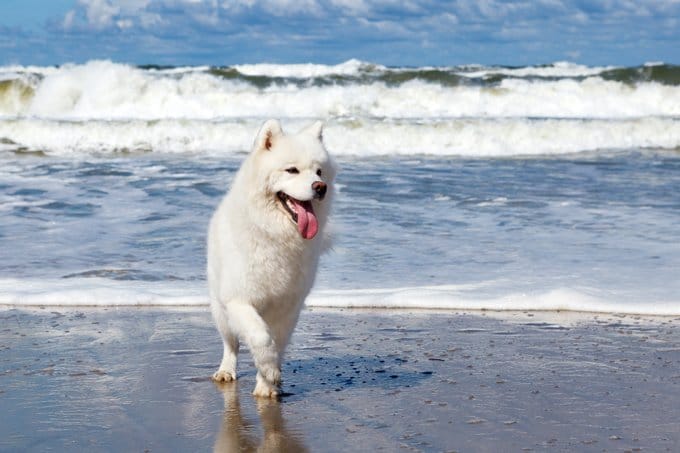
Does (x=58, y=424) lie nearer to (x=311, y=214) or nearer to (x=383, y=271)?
(x=311, y=214)

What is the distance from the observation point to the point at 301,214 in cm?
480

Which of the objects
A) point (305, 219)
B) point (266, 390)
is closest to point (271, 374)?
point (266, 390)

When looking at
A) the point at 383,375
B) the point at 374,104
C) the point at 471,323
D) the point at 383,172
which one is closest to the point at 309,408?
the point at 383,375

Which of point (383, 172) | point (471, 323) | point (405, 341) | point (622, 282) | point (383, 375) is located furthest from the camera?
point (383, 172)

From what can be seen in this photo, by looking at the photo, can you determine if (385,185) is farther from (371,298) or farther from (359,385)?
(359,385)

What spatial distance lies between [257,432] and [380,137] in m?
18.8

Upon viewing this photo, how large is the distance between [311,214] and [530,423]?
4.64 ft

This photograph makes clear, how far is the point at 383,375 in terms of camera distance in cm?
536

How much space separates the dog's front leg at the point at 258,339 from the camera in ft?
15.5

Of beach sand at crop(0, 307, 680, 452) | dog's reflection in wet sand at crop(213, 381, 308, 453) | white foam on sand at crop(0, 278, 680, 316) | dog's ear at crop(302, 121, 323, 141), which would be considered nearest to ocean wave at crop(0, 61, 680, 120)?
white foam on sand at crop(0, 278, 680, 316)

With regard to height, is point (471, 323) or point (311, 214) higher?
point (311, 214)

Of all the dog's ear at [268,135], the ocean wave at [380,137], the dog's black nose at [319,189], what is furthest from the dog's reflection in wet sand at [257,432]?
the ocean wave at [380,137]

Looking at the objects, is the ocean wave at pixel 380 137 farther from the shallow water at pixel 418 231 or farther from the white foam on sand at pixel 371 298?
the white foam on sand at pixel 371 298

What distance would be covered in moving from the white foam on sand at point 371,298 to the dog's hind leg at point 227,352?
87.2 inches
